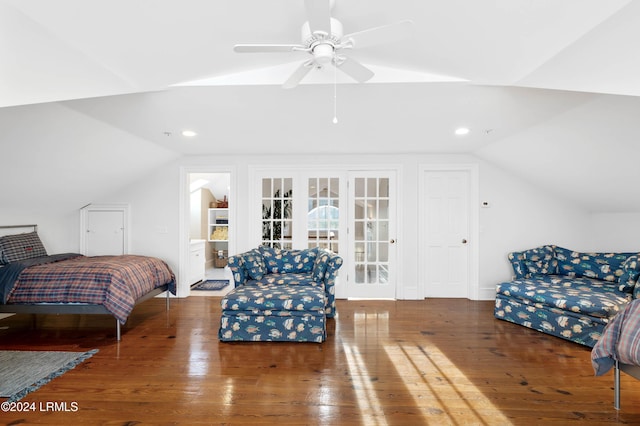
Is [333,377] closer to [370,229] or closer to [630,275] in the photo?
[370,229]

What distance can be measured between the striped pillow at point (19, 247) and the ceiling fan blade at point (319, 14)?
413 centimetres

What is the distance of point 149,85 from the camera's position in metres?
2.57

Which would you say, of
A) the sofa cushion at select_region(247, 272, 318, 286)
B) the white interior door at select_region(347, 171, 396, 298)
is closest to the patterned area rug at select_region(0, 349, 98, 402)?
the sofa cushion at select_region(247, 272, 318, 286)

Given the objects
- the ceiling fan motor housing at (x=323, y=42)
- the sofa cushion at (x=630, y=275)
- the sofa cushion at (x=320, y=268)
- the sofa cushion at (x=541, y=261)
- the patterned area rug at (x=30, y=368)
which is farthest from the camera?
the sofa cushion at (x=541, y=261)

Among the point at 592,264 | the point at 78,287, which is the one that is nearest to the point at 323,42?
the point at 78,287

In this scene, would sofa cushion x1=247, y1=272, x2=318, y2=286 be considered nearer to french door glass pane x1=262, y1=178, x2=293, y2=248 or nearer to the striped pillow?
french door glass pane x1=262, y1=178, x2=293, y2=248

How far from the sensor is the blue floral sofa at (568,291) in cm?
305

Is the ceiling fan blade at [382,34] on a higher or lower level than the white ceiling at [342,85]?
lower

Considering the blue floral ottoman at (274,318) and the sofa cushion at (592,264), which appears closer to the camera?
the blue floral ottoman at (274,318)

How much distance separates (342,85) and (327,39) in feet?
3.29

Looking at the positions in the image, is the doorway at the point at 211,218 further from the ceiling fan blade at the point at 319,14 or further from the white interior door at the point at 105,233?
the ceiling fan blade at the point at 319,14

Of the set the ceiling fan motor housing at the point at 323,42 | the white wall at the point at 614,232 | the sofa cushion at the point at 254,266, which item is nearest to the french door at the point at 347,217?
the sofa cushion at the point at 254,266

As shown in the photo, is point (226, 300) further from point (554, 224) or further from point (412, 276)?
point (554, 224)

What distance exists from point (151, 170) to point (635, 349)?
550 cm
